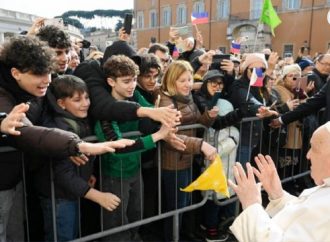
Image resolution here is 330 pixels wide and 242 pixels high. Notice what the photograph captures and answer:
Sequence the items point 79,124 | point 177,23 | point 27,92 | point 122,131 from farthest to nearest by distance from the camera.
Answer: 1. point 177,23
2. point 122,131
3. point 79,124
4. point 27,92

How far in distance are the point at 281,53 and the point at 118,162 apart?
34939 mm

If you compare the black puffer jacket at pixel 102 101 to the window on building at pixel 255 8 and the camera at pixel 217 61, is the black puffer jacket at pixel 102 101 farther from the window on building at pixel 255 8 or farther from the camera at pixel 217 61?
the window on building at pixel 255 8

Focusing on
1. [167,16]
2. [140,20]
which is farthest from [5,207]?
[140,20]

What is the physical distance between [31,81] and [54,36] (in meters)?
0.72

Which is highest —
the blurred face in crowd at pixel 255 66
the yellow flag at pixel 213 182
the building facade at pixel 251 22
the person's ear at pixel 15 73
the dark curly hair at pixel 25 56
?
the building facade at pixel 251 22

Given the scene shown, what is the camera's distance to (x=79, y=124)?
107 inches

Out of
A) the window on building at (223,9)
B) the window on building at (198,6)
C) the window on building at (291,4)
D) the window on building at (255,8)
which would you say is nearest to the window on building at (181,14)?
the window on building at (198,6)

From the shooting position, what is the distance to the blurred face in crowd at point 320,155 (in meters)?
1.60

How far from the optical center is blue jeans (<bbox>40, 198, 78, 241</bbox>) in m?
2.73

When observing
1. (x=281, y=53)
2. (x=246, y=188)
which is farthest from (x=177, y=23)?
(x=246, y=188)

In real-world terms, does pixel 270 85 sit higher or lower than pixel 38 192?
higher

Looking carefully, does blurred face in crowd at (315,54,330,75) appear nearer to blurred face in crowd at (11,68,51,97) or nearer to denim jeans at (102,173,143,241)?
denim jeans at (102,173,143,241)

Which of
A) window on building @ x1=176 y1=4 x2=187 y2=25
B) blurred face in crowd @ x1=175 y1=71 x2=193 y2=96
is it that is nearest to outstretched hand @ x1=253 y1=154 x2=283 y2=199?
blurred face in crowd @ x1=175 y1=71 x2=193 y2=96

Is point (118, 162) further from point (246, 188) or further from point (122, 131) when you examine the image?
point (246, 188)
